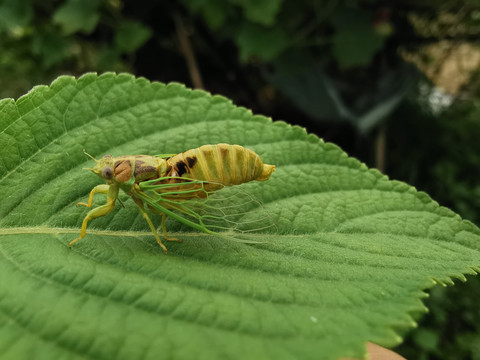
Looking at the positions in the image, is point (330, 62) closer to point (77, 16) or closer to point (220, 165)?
point (77, 16)

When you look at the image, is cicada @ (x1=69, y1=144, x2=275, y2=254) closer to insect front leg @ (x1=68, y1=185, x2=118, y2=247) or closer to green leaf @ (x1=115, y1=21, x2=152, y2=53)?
insect front leg @ (x1=68, y1=185, x2=118, y2=247)

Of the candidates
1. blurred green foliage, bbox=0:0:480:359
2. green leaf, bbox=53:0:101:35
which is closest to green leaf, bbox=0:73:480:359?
blurred green foliage, bbox=0:0:480:359

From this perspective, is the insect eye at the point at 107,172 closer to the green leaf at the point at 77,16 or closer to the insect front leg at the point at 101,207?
the insect front leg at the point at 101,207

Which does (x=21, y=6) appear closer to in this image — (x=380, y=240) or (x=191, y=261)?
(x=191, y=261)

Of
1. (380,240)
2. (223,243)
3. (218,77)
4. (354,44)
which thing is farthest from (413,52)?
(223,243)

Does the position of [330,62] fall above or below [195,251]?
above

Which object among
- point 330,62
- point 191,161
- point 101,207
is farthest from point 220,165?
point 330,62
